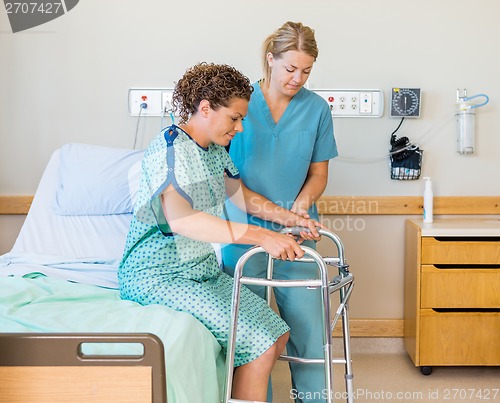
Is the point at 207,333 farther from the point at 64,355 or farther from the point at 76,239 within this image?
the point at 76,239

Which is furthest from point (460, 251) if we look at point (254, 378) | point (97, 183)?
point (97, 183)

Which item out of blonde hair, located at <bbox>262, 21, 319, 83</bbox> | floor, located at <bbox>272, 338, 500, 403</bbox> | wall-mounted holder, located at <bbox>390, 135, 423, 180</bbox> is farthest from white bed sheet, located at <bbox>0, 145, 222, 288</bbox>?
wall-mounted holder, located at <bbox>390, 135, 423, 180</bbox>

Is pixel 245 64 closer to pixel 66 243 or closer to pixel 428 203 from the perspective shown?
pixel 428 203

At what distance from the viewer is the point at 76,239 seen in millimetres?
2475

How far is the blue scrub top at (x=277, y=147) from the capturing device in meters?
2.21

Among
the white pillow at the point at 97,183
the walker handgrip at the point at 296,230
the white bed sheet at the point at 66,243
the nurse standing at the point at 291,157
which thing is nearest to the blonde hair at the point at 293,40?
the nurse standing at the point at 291,157

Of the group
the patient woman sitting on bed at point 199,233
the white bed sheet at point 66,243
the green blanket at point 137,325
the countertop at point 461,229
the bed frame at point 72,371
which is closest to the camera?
the bed frame at point 72,371

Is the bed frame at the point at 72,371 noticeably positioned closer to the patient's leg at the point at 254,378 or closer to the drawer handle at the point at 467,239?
the patient's leg at the point at 254,378

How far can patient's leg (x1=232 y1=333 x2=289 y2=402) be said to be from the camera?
1.66 meters

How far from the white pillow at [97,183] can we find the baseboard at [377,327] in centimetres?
125

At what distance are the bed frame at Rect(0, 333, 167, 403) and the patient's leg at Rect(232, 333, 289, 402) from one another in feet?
1.58

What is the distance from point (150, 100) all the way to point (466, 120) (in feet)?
4.66

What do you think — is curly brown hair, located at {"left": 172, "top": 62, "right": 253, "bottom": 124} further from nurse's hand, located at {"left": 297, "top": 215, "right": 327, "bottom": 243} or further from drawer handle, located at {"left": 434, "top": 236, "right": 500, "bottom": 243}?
drawer handle, located at {"left": 434, "top": 236, "right": 500, "bottom": 243}

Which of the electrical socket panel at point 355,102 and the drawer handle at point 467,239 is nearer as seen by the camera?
the drawer handle at point 467,239
